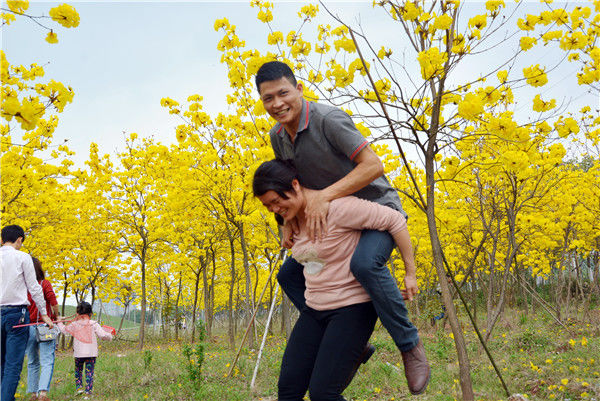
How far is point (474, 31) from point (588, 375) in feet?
12.8

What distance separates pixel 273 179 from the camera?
6.55ft

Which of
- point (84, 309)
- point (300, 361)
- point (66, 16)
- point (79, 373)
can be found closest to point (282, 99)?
point (300, 361)

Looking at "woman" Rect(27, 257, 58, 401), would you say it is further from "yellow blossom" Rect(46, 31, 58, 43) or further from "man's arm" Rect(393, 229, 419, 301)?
"man's arm" Rect(393, 229, 419, 301)

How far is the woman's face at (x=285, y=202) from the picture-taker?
200 cm

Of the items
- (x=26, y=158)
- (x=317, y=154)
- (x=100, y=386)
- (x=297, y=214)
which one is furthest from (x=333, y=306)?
(x=26, y=158)

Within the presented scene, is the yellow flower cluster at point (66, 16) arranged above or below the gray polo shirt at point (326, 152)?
above

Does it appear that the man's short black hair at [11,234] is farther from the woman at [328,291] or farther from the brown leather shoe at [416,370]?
the brown leather shoe at [416,370]

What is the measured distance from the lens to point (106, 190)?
1405cm

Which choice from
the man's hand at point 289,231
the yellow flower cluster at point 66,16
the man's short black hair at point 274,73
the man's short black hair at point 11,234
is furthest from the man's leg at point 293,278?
the man's short black hair at point 11,234

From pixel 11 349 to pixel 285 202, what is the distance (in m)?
3.88

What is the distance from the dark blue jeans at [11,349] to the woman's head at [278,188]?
375cm

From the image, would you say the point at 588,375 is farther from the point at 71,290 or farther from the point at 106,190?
the point at 71,290

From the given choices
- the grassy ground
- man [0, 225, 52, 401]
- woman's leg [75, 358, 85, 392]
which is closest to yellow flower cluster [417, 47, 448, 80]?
the grassy ground

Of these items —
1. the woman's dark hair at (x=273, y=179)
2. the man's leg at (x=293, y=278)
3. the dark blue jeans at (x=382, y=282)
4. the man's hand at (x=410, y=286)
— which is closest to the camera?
the dark blue jeans at (x=382, y=282)
